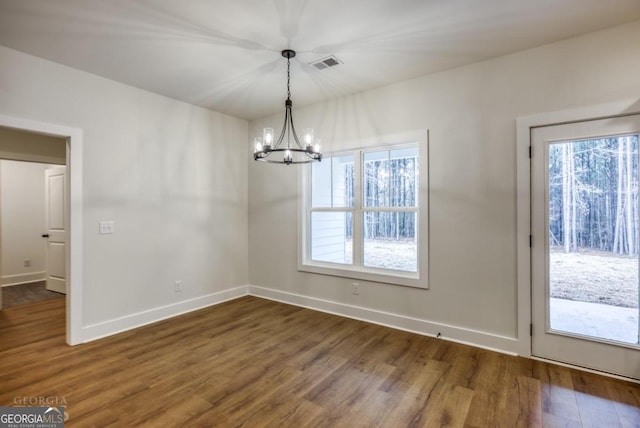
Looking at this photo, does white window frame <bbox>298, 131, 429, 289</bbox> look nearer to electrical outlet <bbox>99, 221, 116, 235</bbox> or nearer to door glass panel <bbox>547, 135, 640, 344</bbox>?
door glass panel <bbox>547, 135, 640, 344</bbox>

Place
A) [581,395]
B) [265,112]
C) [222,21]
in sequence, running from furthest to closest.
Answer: [265,112]
[222,21]
[581,395]

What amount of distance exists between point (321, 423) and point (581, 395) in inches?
75.2

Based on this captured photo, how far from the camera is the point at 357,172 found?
392cm

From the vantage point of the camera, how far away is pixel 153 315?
149 inches

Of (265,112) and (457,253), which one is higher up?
(265,112)

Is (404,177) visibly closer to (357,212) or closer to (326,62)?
(357,212)

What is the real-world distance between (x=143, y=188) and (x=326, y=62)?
2.58m

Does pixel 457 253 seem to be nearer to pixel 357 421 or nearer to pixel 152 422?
pixel 357 421

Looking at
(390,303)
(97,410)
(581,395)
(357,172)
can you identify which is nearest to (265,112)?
(357,172)

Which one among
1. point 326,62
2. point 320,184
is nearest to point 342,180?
point 320,184

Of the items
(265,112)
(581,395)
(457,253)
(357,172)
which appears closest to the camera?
(581,395)

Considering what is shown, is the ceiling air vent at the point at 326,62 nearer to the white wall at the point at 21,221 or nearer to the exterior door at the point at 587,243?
the exterior door at the point at 587,243

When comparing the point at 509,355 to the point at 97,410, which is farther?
the point at 509,355

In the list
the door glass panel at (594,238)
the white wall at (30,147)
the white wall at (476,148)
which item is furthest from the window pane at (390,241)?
the white wall at (30,147)
